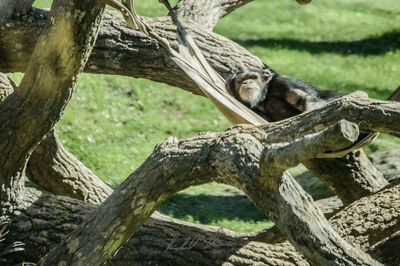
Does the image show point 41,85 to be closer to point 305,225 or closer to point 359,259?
point 305,225

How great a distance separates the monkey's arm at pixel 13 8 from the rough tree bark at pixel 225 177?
95cm

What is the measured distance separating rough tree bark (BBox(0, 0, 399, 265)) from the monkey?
6.07 feet

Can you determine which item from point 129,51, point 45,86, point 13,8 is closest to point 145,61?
point 129,51

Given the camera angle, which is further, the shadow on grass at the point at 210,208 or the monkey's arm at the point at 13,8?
the shadow on grass at the point at 210,208

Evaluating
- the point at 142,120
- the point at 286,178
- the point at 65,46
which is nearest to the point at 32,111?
the point at 65,46

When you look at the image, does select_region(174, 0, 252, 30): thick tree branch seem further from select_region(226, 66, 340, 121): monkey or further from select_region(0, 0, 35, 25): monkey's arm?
select_region(0, 0, 35, 25): monkey's arm

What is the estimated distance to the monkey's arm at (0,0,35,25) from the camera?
482cm

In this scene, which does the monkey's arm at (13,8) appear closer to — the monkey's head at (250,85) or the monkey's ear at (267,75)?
the monkey's head at (250,85)

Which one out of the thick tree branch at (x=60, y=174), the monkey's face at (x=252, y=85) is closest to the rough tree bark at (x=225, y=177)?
the thick tree branch at (x=60, y=174)

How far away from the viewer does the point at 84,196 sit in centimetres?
506

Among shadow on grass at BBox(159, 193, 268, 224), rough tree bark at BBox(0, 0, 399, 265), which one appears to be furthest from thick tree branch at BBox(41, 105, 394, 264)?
shadow on grass at BBox(159, 193, 268, 224)

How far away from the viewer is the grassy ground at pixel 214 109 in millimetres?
7504

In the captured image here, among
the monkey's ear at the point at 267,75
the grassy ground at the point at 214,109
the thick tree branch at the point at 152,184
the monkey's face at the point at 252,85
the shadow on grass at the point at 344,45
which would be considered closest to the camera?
the thick tree branch at the point at 152,184

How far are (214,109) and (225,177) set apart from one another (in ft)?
21.5
